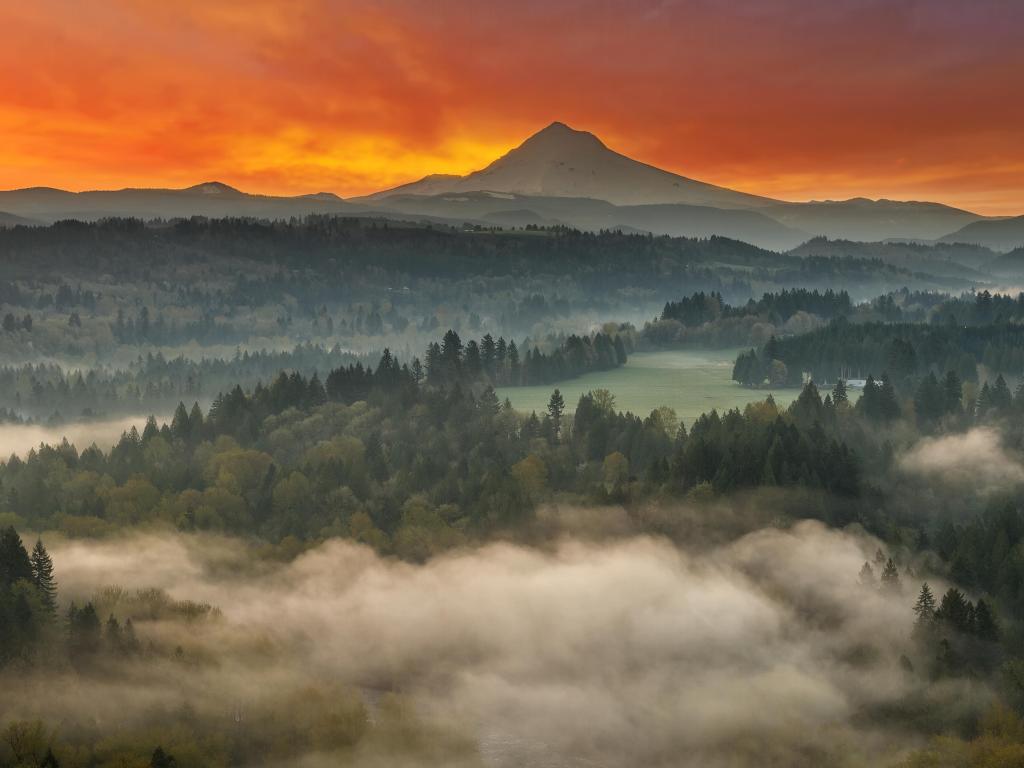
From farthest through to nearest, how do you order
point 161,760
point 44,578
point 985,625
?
point 44,578 → point 985,625 → point 161,760

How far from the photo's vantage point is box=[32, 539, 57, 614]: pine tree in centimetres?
14962

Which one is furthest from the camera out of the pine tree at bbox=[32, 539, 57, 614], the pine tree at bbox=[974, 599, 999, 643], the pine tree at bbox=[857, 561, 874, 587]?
the pine tree at bbox=[857, 561, 874, 587]

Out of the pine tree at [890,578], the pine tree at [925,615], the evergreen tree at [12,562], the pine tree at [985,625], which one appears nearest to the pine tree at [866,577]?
the pine tree at [890,578]

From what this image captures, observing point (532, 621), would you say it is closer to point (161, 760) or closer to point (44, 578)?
point (44, 578)

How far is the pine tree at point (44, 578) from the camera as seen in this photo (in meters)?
150

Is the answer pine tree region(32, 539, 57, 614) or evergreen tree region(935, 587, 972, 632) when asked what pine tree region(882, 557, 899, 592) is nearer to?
evergreen tree region(935, 587, 972, 632)

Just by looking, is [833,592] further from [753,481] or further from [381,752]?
[381,752]

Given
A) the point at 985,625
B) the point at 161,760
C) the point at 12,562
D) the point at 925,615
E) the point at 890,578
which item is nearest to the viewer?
the point at 161,760

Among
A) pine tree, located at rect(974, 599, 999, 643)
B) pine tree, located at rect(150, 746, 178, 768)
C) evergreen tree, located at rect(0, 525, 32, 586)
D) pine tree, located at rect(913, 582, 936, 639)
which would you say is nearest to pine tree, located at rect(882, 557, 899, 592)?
pine tree, located at rect(913, 582, 936, 639)

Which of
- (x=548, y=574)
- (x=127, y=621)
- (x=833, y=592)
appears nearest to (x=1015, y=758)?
(x=833, y=592)

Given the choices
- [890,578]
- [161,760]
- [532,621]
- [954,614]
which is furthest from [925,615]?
[161,760]

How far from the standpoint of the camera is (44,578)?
149125 mm

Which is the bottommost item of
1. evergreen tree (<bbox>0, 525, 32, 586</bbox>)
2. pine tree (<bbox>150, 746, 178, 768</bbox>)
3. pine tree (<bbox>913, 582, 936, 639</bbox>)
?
pine tree (<bbox>150, 746, 178, 768</bbox>)

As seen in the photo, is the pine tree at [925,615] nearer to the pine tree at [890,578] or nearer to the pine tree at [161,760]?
the pine tree at [890,578]
